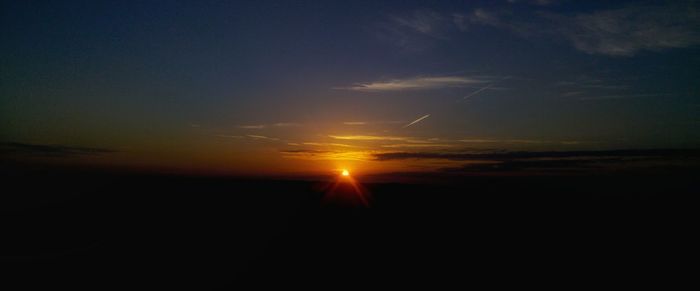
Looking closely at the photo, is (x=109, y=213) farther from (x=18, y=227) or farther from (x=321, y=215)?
(x=321, y=215)

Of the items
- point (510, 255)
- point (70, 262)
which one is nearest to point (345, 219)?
point (510, 255)

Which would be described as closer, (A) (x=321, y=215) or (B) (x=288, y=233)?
(B) (x=288, y=233)

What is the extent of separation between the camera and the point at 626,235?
949 centimetres

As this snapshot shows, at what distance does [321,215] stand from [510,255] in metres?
4.94

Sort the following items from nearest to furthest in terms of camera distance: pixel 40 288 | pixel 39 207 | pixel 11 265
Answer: pixel 40 288, pixel 11 265, pixel 39 207

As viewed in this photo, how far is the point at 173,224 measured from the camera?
407 inches

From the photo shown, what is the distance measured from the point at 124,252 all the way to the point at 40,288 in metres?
1.71

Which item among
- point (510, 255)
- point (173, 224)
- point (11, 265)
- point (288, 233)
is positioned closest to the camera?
point (11, 265)

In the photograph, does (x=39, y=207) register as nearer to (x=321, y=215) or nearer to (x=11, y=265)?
(x=11, y=265)

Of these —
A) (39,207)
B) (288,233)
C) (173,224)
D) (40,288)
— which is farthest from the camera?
(39,207)

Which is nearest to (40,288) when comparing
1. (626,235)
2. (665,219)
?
(626,235)

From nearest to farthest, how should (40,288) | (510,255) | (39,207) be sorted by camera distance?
(40,288), (510,255), (39,207)

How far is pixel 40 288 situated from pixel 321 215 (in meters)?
6.17

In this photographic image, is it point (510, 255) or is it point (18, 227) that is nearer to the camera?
point (510, 255)
